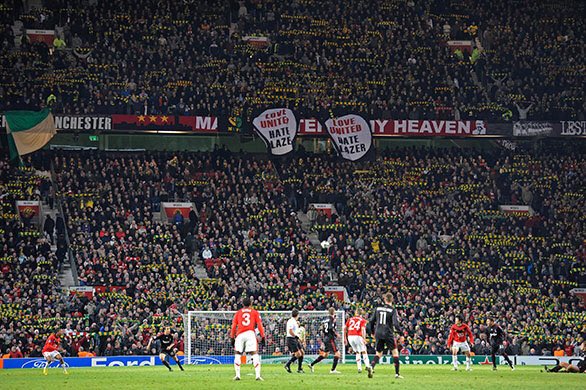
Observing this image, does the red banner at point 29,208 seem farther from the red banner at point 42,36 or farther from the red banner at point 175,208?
the red banner at point 42,36

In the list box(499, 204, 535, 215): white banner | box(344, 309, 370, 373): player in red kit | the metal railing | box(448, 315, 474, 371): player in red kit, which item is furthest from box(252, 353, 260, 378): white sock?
box(499, 204, 535, 215): white banner

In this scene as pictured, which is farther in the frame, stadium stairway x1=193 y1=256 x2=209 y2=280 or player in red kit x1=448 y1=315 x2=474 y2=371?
stadium stairway x1=193 y1=256 x2=209 y2=280

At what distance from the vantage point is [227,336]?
4272 cm

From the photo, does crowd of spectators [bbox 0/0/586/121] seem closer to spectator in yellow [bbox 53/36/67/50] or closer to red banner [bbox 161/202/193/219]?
spectator in yellow [bbox 53/36/67/50]

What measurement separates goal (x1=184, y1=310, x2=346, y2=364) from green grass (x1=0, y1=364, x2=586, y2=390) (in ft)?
27.4

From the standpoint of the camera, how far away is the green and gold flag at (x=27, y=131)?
2153 inches

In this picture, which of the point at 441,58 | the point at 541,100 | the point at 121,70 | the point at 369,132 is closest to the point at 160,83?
the point at 121,70

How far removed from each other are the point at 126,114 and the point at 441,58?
20.0 metres

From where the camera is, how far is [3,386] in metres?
27.1

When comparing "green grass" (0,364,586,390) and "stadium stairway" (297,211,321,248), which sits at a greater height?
"green grass" (0,364,586,390)

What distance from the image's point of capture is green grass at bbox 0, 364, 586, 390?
25750 mm

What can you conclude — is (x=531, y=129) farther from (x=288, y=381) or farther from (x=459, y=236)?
(x=288, y=381)

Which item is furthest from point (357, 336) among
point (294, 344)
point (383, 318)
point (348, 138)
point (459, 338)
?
point (348, 138)

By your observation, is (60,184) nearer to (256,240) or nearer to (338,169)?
(256,240)
